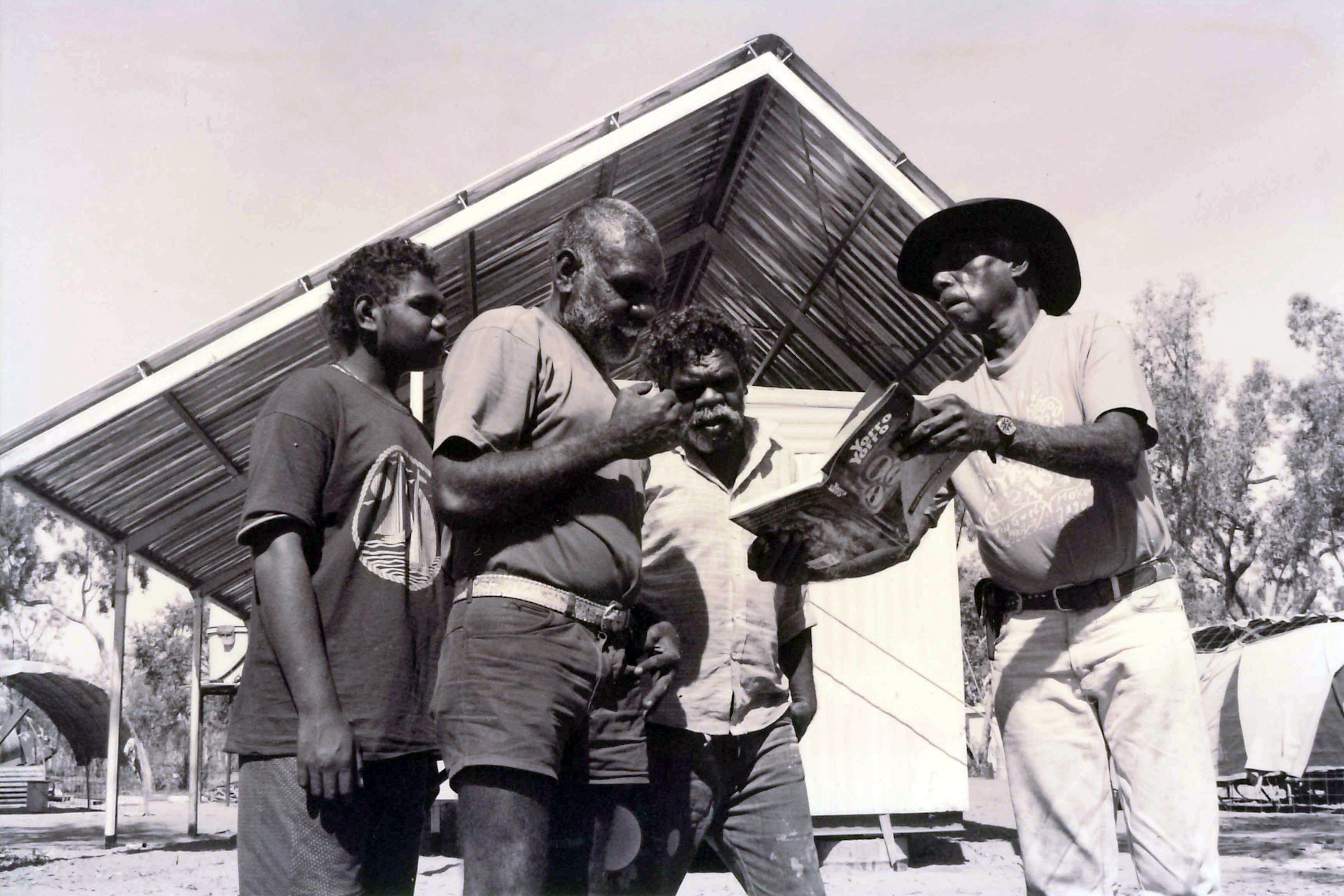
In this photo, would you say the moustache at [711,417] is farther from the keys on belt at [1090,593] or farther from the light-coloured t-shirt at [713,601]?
the keys on belt at [1090,593]

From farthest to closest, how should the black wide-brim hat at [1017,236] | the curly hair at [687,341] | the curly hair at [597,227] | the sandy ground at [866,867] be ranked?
the sandy ground at [866,867]
the curly hair at [687,341]
the black wide-brim hat at [1017,236]
the curly hair at [597,227]

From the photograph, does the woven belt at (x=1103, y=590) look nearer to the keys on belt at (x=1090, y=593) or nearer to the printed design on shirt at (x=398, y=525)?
the keys on belt at (x=1090, y=593)

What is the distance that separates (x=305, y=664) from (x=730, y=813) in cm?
145

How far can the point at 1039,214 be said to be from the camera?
10.7 feet

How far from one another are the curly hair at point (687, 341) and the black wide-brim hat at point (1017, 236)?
571 mm

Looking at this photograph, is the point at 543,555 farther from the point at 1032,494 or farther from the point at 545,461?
the point at 1032,494

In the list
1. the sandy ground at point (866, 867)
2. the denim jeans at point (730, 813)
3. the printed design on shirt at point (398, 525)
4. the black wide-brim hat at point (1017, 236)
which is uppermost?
the black wide-brim hat at point (1017, 236)

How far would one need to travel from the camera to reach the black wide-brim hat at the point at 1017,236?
3271 millimetres

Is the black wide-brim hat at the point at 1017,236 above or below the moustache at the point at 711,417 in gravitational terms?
above

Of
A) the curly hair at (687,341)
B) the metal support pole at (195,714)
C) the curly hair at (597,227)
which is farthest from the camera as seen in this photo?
the metal support pole at (195,714)

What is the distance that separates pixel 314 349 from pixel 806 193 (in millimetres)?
4005

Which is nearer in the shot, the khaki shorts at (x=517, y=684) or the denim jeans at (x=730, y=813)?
the khaki shorts at (x=517, y=684)

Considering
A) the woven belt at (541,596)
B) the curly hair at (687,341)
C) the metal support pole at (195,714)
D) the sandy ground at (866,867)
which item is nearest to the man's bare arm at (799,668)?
the curly hair at (687,341)

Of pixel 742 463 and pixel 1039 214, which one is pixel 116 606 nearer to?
pixel 742 463
